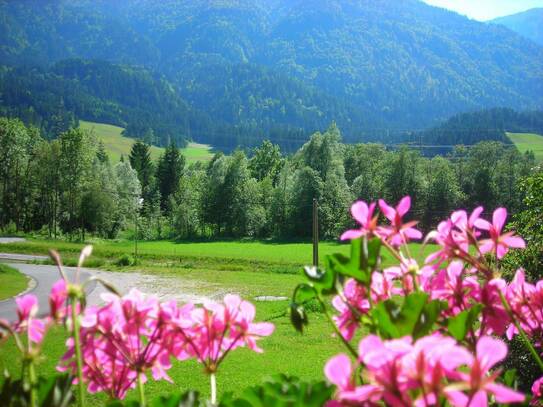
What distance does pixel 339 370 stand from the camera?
41cm

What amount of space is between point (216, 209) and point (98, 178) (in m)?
12.1

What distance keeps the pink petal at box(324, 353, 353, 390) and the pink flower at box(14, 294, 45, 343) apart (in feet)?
1.14

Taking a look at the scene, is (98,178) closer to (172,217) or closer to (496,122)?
(172,217)

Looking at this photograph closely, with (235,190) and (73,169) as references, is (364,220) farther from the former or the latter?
(235,190)

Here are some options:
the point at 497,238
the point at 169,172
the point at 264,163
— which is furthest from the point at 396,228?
the point at 264,163

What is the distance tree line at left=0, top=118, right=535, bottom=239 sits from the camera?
152ft

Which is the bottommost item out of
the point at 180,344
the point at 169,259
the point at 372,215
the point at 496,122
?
the point at 169,259

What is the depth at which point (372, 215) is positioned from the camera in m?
0.66

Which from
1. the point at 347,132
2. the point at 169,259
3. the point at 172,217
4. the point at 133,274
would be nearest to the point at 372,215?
the point at 133,274

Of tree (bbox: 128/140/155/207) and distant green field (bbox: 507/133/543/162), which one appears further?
distant green field (bbox: 507/133/543/162)

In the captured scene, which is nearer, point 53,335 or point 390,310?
point 390,310

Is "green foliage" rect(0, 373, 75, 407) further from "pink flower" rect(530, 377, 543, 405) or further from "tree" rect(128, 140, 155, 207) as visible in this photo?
"tree" rect(128, 140, 155, 207)

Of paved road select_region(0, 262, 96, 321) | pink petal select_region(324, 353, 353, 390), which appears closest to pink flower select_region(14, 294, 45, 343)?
pink petal select_region(324, 353, 353, 390)

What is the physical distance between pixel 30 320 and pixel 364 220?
0.42m
